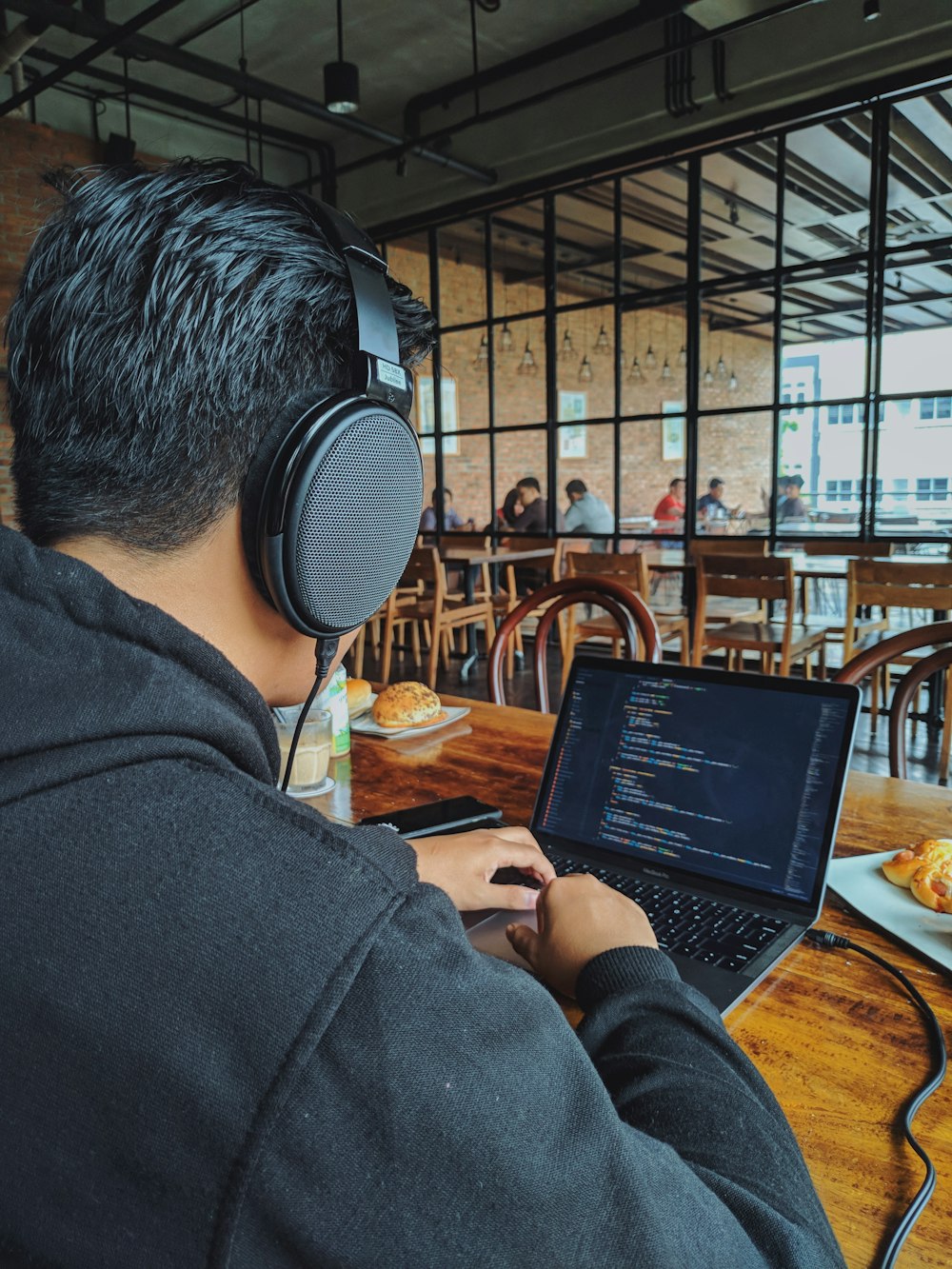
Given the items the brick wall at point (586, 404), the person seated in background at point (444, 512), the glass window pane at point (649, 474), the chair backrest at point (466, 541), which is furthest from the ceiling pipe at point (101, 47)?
the person seated in background at point (444, 512)

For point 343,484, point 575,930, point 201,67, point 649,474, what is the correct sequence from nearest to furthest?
point 343,484 → point 575,930 → point 201,67 → point 649,474

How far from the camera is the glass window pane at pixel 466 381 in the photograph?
7.06m

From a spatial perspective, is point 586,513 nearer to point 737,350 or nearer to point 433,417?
point 737,350

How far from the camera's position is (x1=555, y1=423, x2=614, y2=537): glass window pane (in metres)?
6.19

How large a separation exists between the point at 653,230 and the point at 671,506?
195 cm

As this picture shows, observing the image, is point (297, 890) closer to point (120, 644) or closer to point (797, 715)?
point (120, 644)

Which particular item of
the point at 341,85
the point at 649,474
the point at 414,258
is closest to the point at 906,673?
the point at 341,85

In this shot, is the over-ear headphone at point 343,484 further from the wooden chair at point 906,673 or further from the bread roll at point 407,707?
the wooden chair at point 906,673

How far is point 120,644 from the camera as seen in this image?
0.42m

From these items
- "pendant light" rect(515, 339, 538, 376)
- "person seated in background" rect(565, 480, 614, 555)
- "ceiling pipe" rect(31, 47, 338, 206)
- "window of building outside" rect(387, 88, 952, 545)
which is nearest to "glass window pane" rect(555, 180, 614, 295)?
"window of building outside" rect(387, 88, 952, 545)

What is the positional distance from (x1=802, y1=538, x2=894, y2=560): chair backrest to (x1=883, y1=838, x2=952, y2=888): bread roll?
157 inches

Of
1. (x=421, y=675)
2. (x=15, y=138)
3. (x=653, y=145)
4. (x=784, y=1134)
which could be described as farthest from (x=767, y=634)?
(x=15, y=138)

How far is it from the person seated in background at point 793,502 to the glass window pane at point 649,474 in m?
0.74

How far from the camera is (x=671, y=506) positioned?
6.66m
